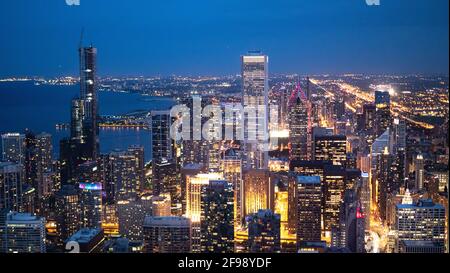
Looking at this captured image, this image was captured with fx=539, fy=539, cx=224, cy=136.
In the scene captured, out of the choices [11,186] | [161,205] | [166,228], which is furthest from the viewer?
[161,205]

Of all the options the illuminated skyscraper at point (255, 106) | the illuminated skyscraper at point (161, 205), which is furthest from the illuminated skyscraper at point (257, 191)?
the illuminated skyscraper at point (161, 205)

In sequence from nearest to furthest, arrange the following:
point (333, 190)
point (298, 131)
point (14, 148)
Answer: point (14, 148) → point (333, 190) → point (298, 131)

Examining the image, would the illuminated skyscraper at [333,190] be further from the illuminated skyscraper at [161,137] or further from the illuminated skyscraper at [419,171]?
the illuminated skyscraper at [161,137]

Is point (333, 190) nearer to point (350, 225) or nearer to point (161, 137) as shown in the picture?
point (350, 225)

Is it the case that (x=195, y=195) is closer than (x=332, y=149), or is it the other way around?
(x=195, y=195)

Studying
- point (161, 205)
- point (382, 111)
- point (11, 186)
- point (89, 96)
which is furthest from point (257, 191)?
point (11, 186)

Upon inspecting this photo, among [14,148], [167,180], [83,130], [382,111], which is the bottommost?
[167,180]
